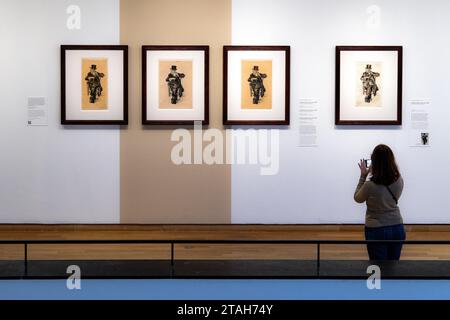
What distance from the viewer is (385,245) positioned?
430 cm

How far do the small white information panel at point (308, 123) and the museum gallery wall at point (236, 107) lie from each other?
0.02 m

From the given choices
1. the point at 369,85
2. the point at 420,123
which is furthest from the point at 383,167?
the point at 420,123

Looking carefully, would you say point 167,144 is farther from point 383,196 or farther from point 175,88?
point 383,196

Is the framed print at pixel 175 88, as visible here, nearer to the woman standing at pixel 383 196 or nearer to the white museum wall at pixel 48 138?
the white museum wall at pixel 48 138

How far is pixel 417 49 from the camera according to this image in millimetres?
8180

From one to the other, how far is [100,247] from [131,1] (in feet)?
12.2

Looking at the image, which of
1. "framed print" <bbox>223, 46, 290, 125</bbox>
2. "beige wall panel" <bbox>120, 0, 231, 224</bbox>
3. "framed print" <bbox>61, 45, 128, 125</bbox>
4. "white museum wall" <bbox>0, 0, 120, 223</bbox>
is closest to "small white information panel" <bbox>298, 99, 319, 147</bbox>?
"framed print" <bbox>223, 46, 290, 125</bbox>

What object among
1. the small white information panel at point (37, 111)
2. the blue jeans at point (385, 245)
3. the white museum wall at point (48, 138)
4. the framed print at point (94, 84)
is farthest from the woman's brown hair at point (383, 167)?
the small white information panel at point (37, 111)

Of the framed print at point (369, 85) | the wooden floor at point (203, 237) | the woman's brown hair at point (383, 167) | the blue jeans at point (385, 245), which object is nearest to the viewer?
the blue jeans at point (385, 245)

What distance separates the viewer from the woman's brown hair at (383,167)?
4.57m

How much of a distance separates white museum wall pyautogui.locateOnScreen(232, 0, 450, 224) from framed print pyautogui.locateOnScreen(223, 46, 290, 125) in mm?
167

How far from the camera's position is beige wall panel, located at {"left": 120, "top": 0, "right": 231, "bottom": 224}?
8156 millimetres
